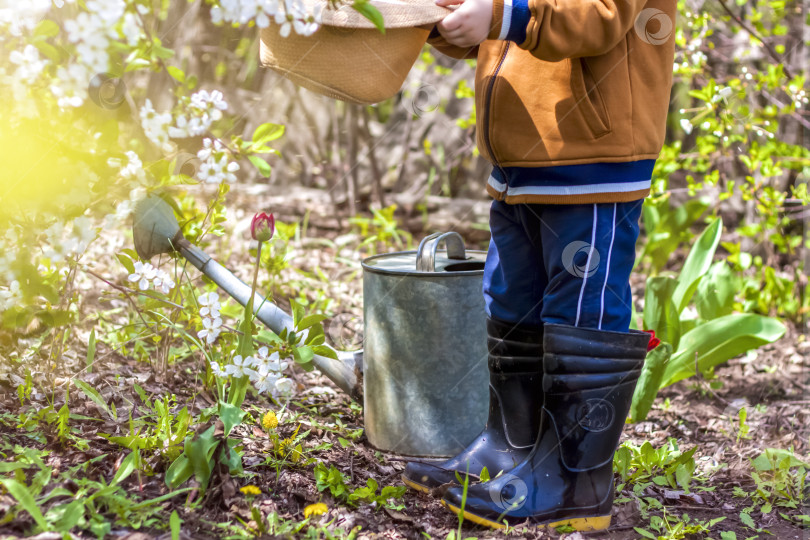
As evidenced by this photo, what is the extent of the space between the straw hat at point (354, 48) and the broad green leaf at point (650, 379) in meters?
1.14

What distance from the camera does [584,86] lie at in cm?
149

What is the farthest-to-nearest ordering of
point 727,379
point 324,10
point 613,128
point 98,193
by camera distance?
point 727,379 < point 98,193 < point 613,128 < point 324,10

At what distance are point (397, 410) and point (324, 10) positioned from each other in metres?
1.06

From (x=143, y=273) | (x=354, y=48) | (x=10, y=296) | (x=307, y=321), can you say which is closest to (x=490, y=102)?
(x=354, y=48)

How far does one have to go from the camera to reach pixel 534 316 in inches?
68.8

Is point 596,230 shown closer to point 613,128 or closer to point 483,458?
point 613,128

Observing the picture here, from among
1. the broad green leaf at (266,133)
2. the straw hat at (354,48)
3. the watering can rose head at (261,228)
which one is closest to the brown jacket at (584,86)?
the straw hat at (354,48)

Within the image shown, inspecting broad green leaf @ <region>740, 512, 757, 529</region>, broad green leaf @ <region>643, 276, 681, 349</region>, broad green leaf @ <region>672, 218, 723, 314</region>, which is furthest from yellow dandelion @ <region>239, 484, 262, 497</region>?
broad green leaf @ <region>672, 218, 723, 314</region>

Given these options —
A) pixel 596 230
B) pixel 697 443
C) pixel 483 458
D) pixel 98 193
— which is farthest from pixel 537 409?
pixel 98 193

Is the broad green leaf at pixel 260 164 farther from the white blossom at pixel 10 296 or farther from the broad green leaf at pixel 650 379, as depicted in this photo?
the broad green leaf at pixel 650 379

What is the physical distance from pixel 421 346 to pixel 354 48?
0.85 m

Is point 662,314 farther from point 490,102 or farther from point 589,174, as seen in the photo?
point 490,102

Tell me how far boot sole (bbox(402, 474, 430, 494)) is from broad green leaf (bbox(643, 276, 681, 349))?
963mm

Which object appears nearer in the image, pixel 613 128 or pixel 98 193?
pixel 613 128
